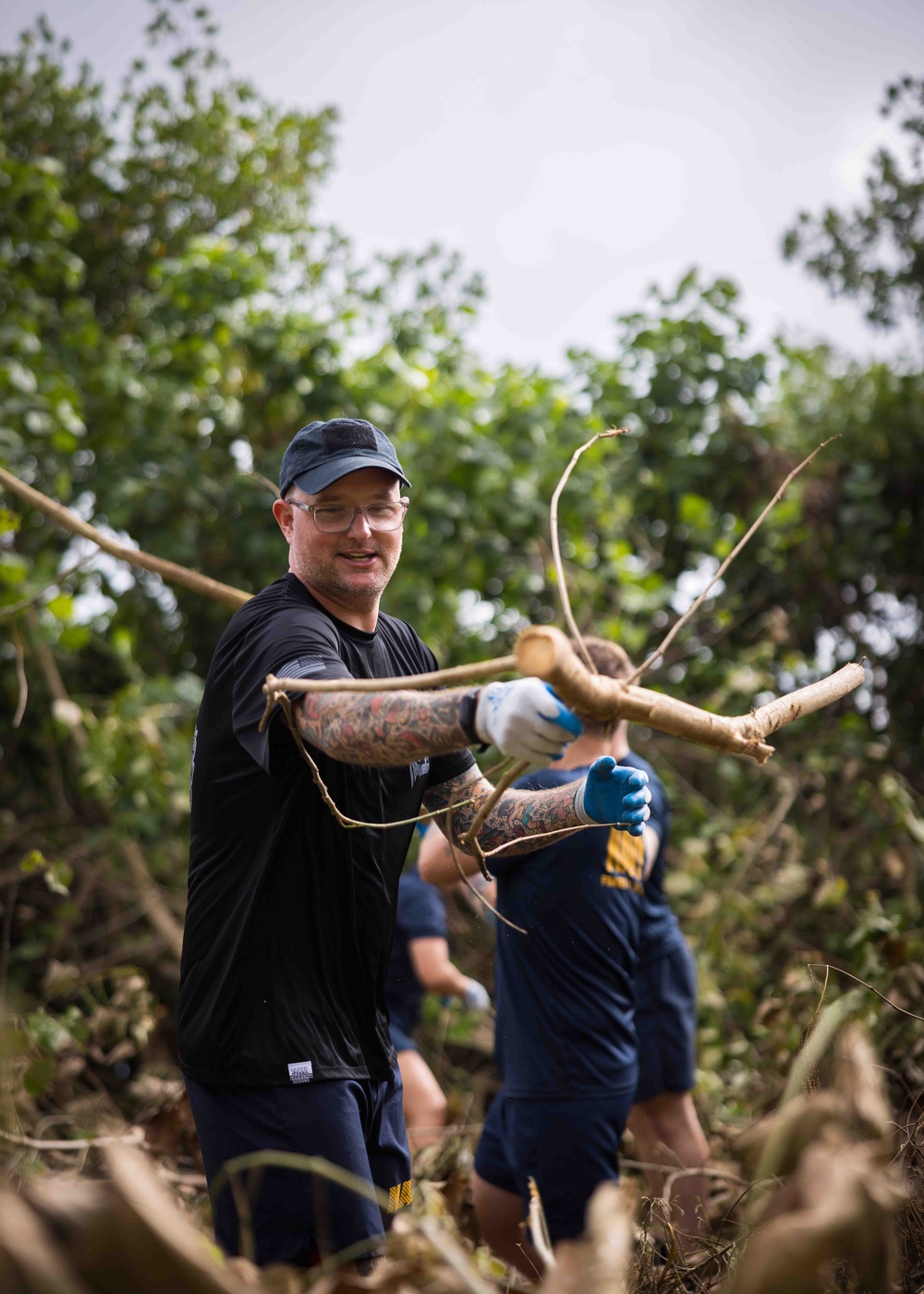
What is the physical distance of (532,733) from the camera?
163 centimetres

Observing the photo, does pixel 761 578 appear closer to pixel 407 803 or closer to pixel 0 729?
pixel 0 729

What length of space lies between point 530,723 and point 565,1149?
194cm

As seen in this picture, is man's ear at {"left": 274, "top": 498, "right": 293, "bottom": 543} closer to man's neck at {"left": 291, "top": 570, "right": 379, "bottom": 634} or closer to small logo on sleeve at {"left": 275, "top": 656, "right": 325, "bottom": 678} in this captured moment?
man's neck at {"left": 291, "top": 570, "right": 379, "bottom": 634}

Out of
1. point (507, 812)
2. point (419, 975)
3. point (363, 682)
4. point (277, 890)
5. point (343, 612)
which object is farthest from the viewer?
point (419, 975)

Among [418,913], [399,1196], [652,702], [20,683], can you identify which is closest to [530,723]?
[652,702]

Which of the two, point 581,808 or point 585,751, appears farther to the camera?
point 585,751

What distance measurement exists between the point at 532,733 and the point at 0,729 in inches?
229

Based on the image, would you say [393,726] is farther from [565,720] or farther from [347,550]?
[347,550]

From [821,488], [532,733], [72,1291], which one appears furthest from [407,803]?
[821,488]

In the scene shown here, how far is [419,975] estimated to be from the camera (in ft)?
14.3

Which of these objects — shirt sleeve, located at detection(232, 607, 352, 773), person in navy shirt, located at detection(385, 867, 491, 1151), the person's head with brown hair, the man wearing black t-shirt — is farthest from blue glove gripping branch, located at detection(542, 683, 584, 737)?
person in navy shirt, located at detection(385, 867, 491, 1151)

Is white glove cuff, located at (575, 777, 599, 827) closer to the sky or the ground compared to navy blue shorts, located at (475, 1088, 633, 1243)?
closer to the sky

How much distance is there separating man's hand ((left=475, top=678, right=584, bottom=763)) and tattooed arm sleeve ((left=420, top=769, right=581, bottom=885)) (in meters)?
0.70

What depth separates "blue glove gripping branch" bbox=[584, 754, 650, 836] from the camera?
2203mm
